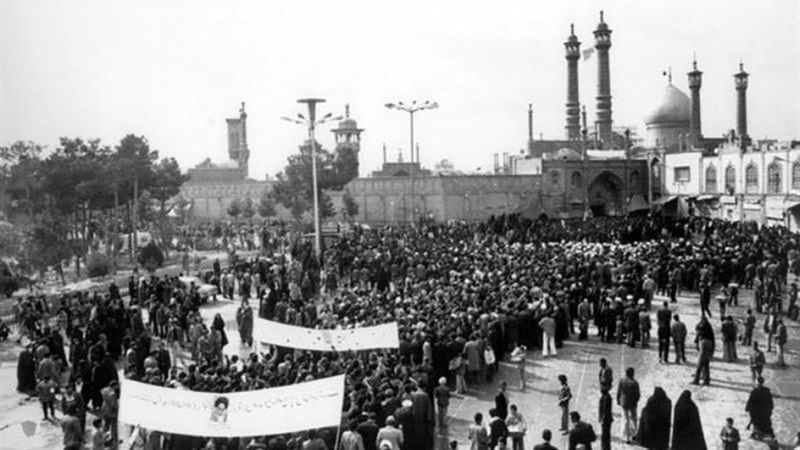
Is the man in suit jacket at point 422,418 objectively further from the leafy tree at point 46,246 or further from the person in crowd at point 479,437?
the leafy tree at point 46,246

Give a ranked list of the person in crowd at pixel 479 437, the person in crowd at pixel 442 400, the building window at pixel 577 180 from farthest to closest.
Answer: the building window at pixel 577 180 → the person in crowd at pixel 442 400 → the person in crowd at pixel 479 437

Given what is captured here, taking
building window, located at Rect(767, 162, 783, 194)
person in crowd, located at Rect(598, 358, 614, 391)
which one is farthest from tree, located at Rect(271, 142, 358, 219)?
person in crowd, located at Rect(598, 358, 614, 391)

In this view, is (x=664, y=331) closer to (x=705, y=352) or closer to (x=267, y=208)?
(x=705, y=352)

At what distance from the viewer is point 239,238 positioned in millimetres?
44219

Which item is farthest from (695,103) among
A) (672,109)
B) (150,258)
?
(150,258)

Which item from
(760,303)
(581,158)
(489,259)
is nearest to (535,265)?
(489,259)

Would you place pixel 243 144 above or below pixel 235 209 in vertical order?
above

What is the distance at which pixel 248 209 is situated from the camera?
60.1 m

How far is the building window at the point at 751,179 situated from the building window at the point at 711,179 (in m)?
3.77

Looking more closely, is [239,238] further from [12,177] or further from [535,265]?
[535,265]

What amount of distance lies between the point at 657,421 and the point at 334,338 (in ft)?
18.5

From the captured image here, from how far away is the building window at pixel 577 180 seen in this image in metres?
54.3

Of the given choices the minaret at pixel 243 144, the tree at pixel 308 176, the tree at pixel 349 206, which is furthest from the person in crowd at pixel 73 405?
the minaret at pixel 243 144

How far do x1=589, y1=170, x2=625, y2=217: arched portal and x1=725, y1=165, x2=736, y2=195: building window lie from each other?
8.77 metres
